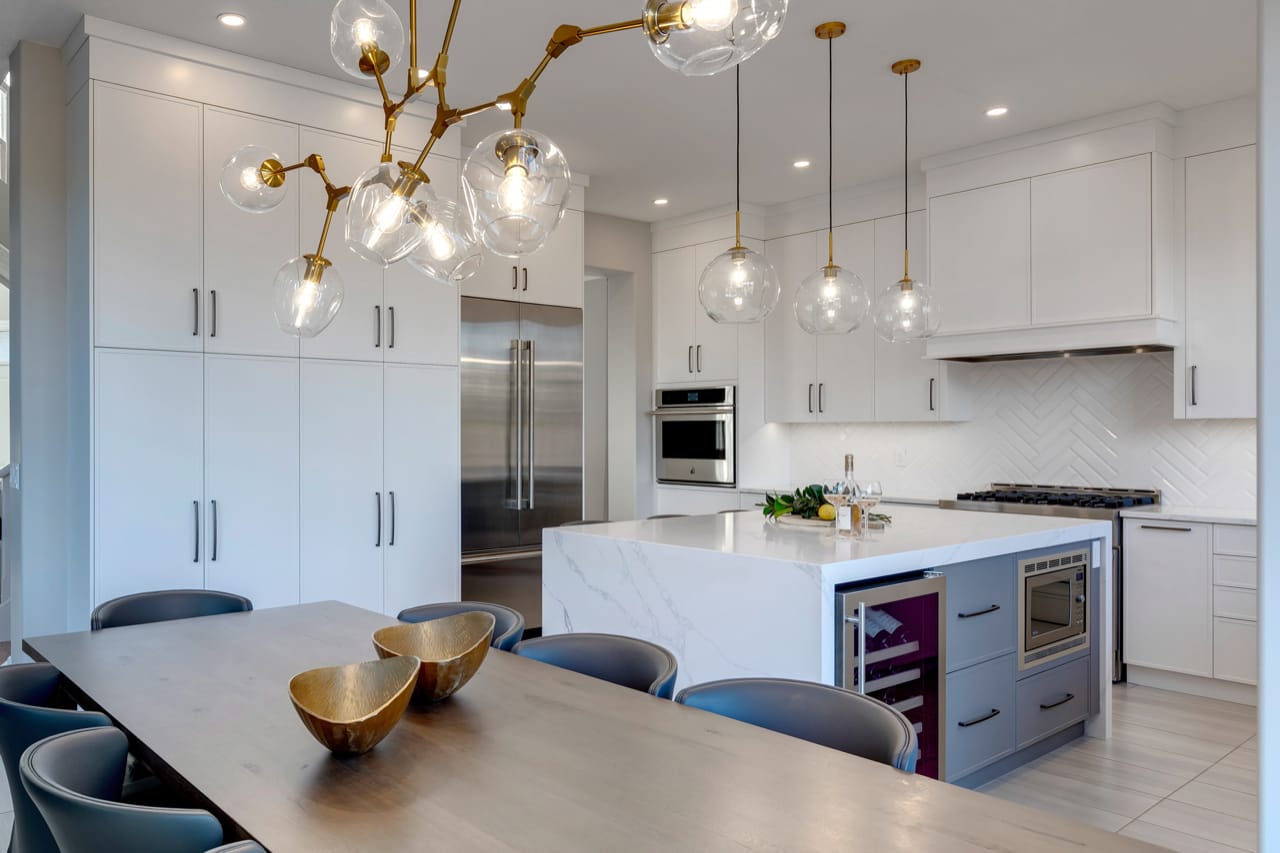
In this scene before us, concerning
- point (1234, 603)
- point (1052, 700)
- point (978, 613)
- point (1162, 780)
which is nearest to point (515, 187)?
point (978, 613)

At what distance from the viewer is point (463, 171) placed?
1.70m

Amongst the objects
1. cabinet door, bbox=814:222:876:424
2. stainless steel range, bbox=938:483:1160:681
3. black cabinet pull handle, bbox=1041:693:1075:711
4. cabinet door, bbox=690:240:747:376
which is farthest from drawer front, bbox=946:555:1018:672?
cabinet door, bbox=690:240:747:376

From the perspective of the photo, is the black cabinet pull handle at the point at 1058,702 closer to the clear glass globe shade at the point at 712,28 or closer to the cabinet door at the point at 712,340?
the clear glass globe shade at the point at 712,28

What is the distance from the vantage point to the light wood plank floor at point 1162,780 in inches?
110

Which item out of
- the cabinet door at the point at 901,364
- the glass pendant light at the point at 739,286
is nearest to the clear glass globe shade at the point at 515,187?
the glass pendant light at the point at 739,286

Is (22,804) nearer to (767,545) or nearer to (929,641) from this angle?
(767,545)

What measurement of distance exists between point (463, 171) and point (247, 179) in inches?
37.8

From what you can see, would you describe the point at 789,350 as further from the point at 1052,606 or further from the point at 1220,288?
the point at 1052,606

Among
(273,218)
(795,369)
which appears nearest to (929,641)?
(273,218)

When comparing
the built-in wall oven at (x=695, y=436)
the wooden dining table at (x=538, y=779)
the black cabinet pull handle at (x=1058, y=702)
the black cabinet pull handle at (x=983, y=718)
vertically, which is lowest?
the black cabinet pull handle at (x=1058, y=702)

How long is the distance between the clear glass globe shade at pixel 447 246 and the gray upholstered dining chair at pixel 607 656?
0.93 meters

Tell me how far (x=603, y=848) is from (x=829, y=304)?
267 centimetres

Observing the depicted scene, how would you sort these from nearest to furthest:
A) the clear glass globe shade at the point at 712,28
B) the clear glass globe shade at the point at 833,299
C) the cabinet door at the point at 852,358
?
the clear glass globe shade at the point at 712,28
the clear glass globe shade at the point at 833,299
the cabinet door at the point at 852,358

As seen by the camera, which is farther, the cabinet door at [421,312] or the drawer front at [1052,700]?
the cabinet door at [421,312]
